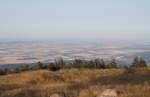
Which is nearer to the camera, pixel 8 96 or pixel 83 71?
pixel 8 96

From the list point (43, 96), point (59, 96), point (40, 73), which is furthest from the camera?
point (40, 73)

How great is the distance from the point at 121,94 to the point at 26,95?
330 cm

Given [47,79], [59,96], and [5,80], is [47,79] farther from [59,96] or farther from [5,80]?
[59,96]

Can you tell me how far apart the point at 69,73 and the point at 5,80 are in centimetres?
533

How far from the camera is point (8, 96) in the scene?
518 inches

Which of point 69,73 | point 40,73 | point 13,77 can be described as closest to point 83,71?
point 69,73

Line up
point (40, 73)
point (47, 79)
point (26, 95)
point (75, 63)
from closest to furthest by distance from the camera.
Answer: point (26, 95) → point (47, 79) → point (40, 73) → point (75, 63)

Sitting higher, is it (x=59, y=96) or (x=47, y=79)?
(x=59, y=96)

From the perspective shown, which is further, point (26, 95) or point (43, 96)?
point (26, 95)

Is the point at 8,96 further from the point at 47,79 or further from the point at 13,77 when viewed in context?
the point at 13,77

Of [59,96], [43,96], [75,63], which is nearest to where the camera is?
[59,96]

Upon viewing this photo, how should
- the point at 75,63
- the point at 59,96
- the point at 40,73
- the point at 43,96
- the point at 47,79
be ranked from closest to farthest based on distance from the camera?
the point at 59,96, the point at 43,96, the point at 47,79, the point at 40,73, the point at 75,63

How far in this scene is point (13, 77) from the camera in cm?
3241

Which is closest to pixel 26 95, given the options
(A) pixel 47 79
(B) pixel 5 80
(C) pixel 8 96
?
(C) pixel 8 96
